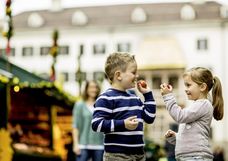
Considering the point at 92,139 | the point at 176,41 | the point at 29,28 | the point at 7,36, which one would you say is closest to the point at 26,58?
the point at 29,28

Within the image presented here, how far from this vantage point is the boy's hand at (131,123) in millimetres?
4242

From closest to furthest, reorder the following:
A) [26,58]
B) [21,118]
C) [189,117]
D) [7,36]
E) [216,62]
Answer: [189,117] < [7,36] < [21,118] < [216,62] < [26,58]

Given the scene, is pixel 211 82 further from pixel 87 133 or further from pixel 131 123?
pixel 87 133

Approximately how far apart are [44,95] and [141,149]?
9518mm

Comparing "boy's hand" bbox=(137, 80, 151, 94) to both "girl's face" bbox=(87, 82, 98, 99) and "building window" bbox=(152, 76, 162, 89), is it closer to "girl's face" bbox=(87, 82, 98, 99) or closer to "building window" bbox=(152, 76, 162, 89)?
"girl's face" bbox=(87, 82, 98, 99)

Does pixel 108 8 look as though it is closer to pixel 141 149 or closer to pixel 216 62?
A: pixel 216 62

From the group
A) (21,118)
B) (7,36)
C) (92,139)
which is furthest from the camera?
(21,118)

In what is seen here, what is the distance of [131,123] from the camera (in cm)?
423

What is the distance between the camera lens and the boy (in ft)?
14.4

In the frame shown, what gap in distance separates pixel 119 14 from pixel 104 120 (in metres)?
49.6

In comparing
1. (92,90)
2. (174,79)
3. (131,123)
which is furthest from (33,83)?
(174,79)

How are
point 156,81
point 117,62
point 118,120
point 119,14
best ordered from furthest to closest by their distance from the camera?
point 119,14, point 156,81, point 117,62, point 118,120

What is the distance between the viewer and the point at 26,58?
5391 cm

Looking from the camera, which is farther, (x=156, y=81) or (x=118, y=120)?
(x=156, y=81)
